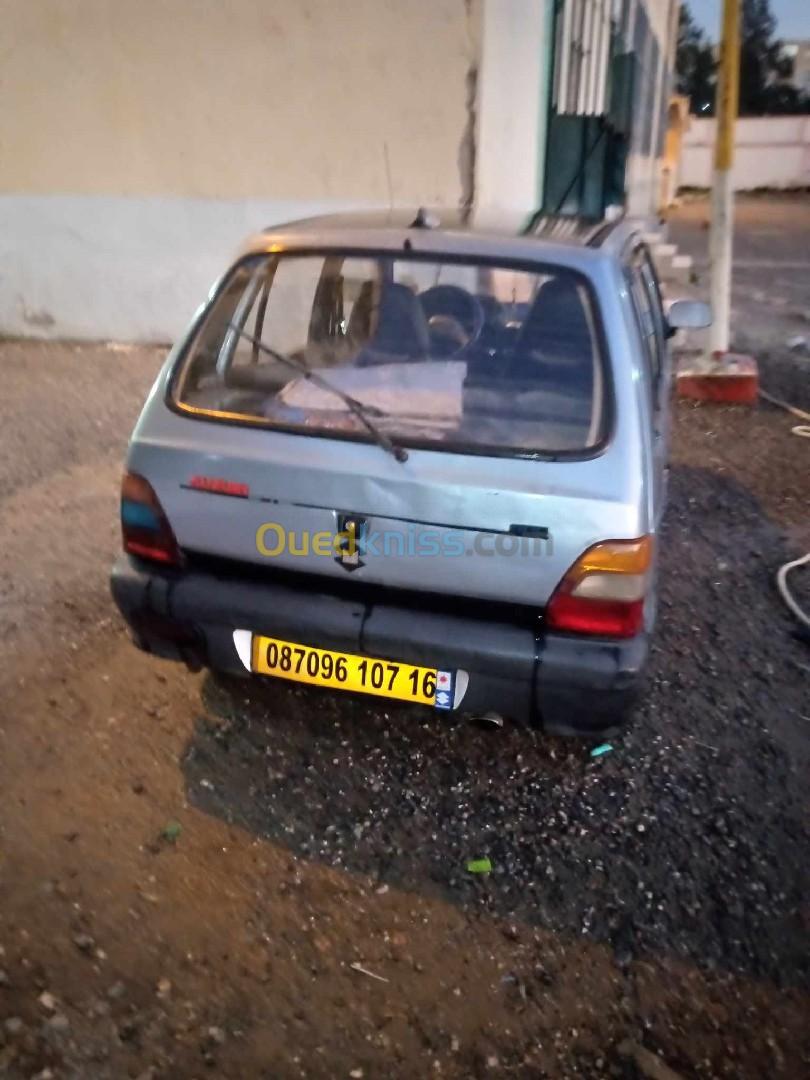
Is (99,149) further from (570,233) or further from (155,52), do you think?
(570,233)

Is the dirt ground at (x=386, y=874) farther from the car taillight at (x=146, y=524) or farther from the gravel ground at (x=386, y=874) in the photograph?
the car taillight at (x=146, y=524)

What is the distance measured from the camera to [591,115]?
34.9 ft

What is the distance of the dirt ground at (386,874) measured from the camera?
2240 mm

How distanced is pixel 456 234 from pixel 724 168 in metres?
5.05

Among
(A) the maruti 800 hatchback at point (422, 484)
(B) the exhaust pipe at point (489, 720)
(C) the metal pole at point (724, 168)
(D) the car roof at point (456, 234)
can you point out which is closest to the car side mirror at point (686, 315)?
(D) the car roof at point (456, 234)

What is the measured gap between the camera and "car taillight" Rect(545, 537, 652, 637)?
253 cm

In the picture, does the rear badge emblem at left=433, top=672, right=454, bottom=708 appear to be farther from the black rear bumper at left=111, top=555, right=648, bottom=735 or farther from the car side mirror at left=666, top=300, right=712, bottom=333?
the car side mirror at left=666, top=300, right=712, bottom=333

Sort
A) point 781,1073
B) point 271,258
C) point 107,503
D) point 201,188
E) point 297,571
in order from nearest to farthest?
point 781,1073 < point 297,571 < point 271,258 < point 107,503 < point 201,188

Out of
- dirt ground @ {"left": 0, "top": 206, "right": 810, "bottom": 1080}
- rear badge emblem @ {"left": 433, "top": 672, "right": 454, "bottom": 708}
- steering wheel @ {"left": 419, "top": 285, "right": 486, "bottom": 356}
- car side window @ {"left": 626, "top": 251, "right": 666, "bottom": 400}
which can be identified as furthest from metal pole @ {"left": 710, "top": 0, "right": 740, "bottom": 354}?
rear badge emblem @ {"left": 433, "top": 672, "right": 454, "bottom": 708}

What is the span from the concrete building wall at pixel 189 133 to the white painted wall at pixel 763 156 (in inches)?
1270

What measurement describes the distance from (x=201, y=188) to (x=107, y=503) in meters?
4.05

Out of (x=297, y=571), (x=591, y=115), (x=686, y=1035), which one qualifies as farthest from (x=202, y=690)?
(x=591, y=115)

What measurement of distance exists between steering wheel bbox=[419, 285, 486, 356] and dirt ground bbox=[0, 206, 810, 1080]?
1.14 meters

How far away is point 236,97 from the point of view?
777cm
